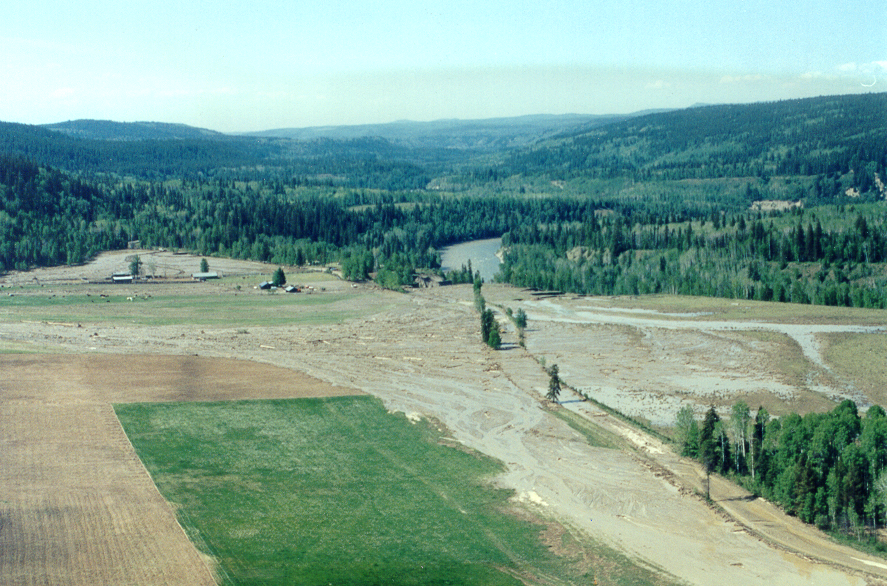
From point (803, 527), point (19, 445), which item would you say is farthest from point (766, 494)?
point (19, 445)

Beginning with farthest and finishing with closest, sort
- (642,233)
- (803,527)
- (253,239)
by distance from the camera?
(253,239)
(642,233)
(803,527)

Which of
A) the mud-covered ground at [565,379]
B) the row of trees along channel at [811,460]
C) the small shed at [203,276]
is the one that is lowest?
the mud-covered ground at [565,379]

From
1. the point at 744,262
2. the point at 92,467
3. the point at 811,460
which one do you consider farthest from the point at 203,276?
the point at 811,460

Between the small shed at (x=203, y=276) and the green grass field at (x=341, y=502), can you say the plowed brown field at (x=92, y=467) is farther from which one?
the small shed at (x=203, y=276)

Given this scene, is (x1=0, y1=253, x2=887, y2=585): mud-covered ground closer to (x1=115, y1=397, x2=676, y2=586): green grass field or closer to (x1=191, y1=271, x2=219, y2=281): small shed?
(x1=115, y1=397, x2=676, y2=586): green grass field

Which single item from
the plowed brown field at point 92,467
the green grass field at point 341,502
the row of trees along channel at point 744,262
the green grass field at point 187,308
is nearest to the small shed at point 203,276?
the green grass field at point 187,308

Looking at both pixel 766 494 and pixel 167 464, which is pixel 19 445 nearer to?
pixel 167 464

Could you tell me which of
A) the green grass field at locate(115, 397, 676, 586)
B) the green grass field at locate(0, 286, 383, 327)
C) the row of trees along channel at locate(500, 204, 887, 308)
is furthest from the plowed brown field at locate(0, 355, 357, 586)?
the row of trees along channel at locate(500, 204, 887, 308)
